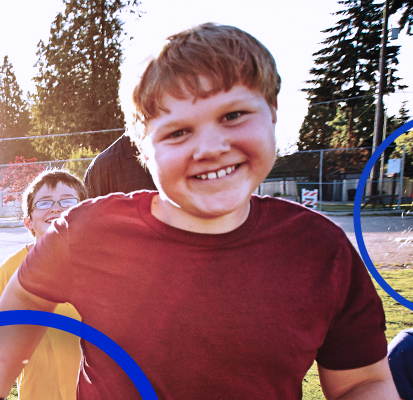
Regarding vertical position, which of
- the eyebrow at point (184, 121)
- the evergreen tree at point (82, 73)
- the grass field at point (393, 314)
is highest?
the evergreen tree at point (82, 73)

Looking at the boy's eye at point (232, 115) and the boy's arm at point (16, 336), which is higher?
the boy's eye at point (232, 115)

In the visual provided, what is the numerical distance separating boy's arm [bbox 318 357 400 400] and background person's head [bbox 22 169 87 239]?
1.45 m

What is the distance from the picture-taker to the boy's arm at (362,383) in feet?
3.24

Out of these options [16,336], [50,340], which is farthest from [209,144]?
[50,340]

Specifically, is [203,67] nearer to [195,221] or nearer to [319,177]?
[195,221]

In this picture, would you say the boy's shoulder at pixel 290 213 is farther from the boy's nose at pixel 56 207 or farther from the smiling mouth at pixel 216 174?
the boy's nose at pixel 56 207

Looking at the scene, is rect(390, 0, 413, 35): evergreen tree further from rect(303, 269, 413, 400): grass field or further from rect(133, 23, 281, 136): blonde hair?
rect(133, 23, 281, 136): blonde hair

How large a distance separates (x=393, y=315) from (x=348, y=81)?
68.8ft

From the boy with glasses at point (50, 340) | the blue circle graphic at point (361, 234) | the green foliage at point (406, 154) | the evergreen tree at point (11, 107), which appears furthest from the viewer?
the evergreen tree at point (11, 107)

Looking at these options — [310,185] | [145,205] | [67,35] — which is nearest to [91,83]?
[67,35]

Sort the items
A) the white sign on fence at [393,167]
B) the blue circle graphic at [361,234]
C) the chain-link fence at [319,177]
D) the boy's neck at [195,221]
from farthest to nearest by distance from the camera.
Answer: the chain-link fence at [319,177]
the white sign on fence at [393,167]
the blue circle graphic at [361,234]
the boy's neck at [195,221]

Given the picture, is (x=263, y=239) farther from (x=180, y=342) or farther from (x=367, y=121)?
(x=367, y=121)

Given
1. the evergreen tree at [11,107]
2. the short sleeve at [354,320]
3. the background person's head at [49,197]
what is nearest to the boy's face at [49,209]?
the background person's head at [49,197]

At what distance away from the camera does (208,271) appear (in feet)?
3.10
